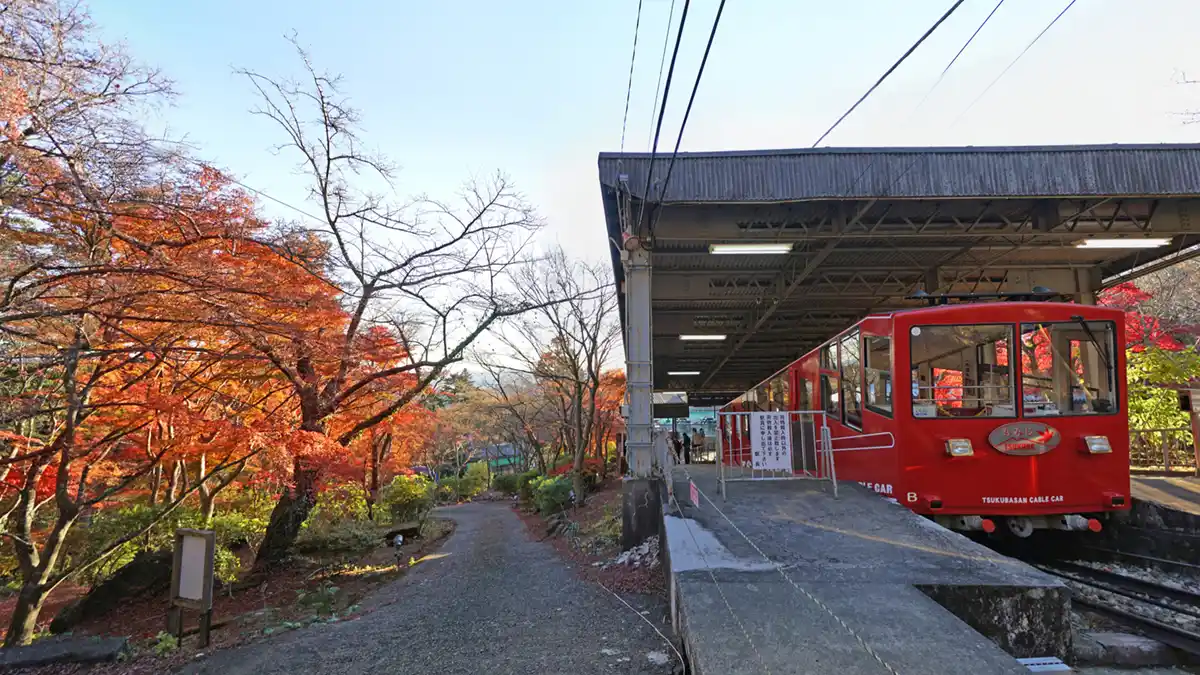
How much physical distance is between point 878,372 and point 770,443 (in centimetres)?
178

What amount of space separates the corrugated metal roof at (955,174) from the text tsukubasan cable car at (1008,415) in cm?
279

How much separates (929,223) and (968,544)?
7.76 m

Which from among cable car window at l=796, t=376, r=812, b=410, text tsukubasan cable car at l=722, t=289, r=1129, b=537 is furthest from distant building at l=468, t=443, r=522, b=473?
text tsukubasan cable car at l=722, t=289, r=1129, b=537

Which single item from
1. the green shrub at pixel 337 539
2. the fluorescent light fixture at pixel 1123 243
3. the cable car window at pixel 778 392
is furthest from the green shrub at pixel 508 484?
the fluorescent light fixture at pixel 1123 243

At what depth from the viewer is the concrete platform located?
137 inches

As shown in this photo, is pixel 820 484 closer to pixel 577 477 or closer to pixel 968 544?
pixel 968 544

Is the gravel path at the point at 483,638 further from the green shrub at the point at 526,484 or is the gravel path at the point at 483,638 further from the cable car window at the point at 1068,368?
the green shrub at the point at 526,484

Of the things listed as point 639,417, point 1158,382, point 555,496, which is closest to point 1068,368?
point 639,417

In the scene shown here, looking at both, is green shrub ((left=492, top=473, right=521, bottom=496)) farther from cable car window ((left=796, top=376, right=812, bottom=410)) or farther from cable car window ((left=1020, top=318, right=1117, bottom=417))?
cable car window ((left=1020, top=318, right=1117, bottom=417))

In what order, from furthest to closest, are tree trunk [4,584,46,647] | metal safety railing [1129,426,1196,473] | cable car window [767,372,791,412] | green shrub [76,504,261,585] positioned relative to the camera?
1. cable car window [767,372,791,412]
2. metal safety railing [1129,426,1196,473]
3. green shrub [76,504,261,585]
4. tree trunk [4,584,46,647]

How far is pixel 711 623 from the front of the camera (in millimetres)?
4043

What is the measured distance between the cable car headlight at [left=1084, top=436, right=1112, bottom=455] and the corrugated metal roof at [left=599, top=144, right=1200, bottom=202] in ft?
14.2

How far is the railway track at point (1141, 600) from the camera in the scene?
208 inches

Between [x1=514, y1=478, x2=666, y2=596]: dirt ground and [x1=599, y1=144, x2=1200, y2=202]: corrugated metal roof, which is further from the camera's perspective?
[x1=599, y1=144, x2=1200, y2=202]: corrugated metal roof
